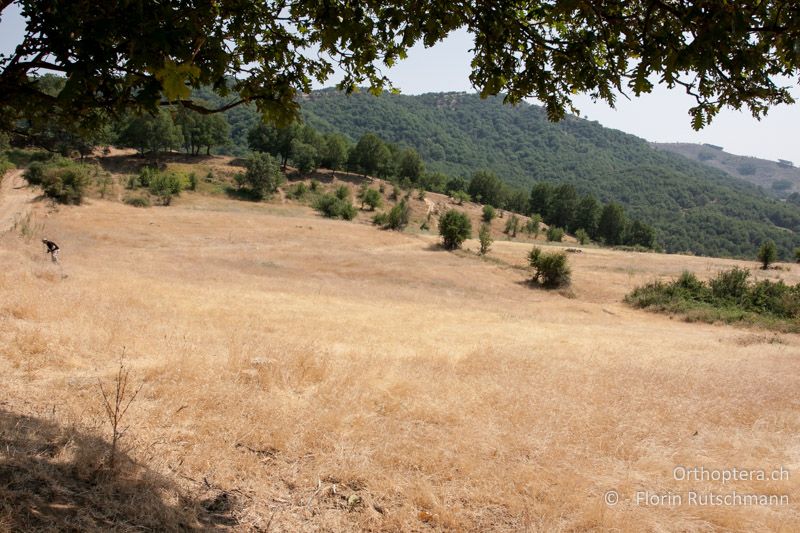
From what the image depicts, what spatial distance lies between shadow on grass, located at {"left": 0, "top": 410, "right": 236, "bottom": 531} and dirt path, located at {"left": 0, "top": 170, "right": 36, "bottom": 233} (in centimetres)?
2692

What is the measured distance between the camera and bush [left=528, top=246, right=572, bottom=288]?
1358 inches

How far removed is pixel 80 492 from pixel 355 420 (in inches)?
125

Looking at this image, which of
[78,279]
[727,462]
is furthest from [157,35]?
[78,279]

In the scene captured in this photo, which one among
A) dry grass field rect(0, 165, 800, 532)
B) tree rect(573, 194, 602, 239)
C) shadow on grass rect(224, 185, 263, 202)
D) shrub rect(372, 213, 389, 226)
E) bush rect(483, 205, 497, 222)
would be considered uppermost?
tree rect(573, 194, 602, 239)

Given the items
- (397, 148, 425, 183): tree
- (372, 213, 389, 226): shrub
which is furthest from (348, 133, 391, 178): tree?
(372, 213, 389, 226): shrub

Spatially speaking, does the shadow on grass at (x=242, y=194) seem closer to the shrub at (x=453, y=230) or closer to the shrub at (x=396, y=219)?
the shrub at (x=396, y=219)

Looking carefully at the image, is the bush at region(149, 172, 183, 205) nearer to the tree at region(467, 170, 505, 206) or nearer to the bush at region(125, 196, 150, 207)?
the bush at region(125, 196, 150, 207)

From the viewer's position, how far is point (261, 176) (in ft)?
208

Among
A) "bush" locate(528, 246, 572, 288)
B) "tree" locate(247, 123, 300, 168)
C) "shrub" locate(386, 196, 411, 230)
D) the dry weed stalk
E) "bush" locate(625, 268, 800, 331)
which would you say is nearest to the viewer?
the dry weed stalk

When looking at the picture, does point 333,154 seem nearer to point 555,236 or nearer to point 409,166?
point 409,166

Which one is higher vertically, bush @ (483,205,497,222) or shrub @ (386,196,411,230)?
bush @ (483,205,497,222)

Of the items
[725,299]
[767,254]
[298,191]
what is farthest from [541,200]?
[725,299]

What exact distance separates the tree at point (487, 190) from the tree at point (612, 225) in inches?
900

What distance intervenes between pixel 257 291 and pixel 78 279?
6611 millimetres
